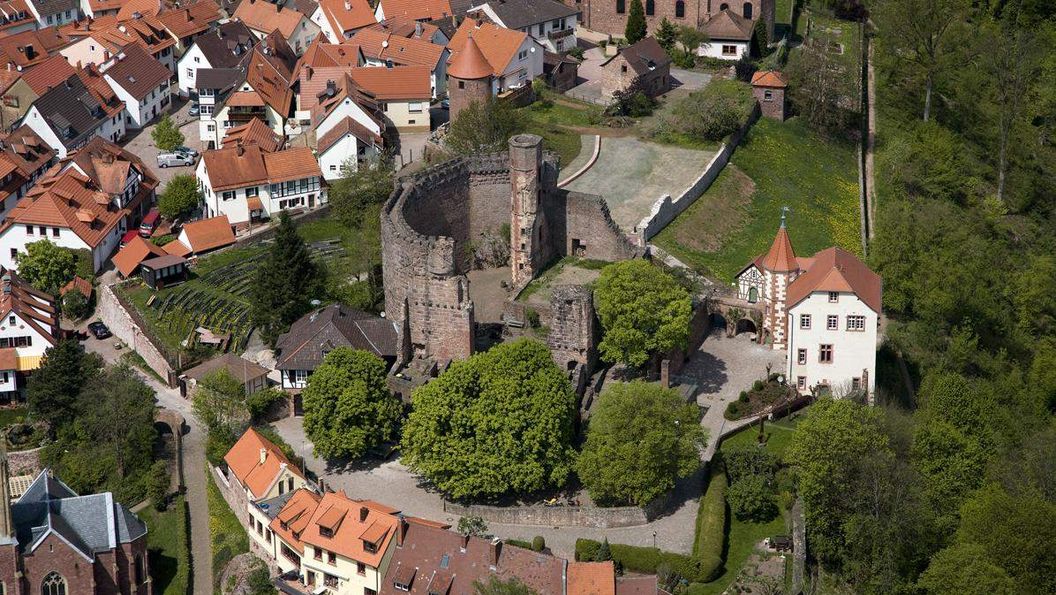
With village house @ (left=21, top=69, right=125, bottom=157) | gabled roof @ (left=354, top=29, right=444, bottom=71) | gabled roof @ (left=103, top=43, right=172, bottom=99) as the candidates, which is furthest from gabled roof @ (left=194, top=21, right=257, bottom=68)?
gabled roof @ (left=354, top=29, right=444, bottom=71)

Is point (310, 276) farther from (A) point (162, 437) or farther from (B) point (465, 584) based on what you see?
(B) point (465, 584)

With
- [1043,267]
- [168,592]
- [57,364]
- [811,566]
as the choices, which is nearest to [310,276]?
[57,364]

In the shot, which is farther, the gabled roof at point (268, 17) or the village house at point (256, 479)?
the gabled roof at point (268, 17)

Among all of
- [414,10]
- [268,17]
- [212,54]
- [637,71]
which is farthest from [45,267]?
[414,10]

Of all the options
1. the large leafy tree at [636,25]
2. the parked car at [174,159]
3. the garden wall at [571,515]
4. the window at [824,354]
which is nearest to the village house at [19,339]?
the parked car at [174,159]

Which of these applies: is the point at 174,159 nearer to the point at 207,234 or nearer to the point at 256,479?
the point at 207,234

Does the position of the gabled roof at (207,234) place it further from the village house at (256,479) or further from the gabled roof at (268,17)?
the gabled roof at (268,17)

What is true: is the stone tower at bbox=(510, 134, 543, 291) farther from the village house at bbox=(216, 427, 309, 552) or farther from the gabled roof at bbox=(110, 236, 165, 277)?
the gabled roof at bbox=(110, 236, 165, 277)
